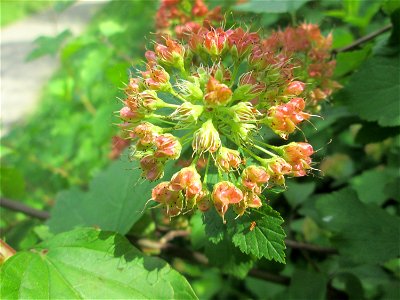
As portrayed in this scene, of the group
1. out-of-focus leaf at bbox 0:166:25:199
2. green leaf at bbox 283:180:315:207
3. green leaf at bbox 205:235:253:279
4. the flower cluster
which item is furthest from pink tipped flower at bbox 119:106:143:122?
out-of-focus leaf at bbox 0:166:25:199

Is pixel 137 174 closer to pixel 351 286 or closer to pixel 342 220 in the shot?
pixel 342 220

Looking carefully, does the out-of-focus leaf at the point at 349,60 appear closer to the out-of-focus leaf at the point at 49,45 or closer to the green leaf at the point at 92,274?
the green leaf at the point at 92,274

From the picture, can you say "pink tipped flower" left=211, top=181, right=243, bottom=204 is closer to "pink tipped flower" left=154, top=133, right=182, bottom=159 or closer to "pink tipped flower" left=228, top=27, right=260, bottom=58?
"pink tipped flower" left=154, top=133, right=182, bottom=159

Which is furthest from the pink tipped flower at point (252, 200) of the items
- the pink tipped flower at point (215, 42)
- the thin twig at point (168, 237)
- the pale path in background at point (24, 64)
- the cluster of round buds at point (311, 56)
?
the pale path in background at point (24, 64)

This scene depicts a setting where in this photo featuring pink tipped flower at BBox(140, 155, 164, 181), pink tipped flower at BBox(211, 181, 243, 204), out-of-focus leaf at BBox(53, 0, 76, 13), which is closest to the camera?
pink tipped flower at BBox(211, 181, 243, 204)

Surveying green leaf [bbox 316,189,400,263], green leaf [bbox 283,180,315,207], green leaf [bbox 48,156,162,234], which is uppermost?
green leaf [bbox 48,156,162,234]

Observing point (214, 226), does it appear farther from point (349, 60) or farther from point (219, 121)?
point (349, 60)

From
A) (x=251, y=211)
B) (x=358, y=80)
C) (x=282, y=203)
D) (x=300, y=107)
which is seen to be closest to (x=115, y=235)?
(x=251, y=211)
